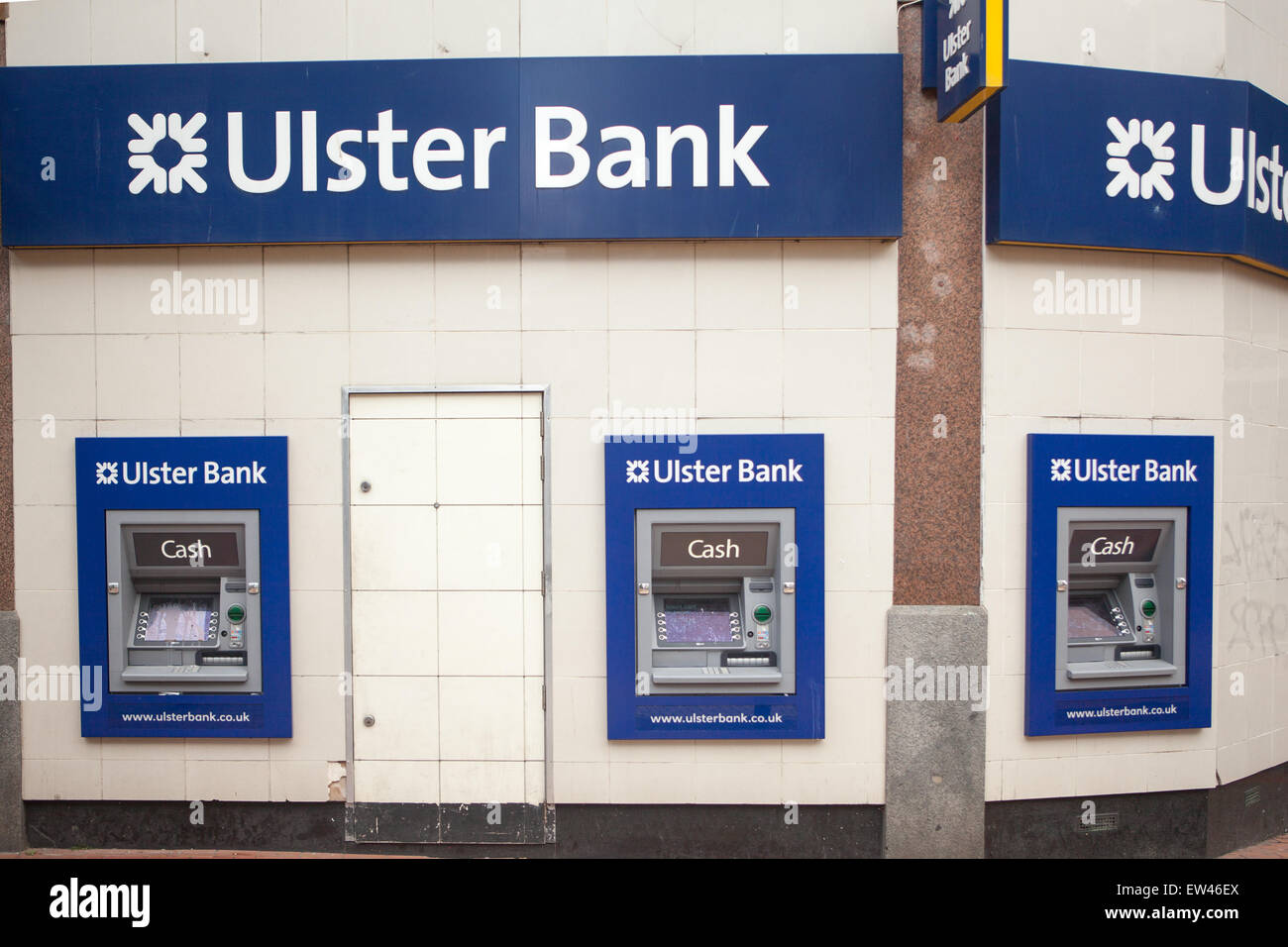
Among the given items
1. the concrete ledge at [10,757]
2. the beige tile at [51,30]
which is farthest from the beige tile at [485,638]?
the beige tile at [51,30]

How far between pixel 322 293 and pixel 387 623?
6.34 feet

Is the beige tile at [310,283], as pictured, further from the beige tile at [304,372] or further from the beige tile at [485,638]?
the beige tile at [485,638]

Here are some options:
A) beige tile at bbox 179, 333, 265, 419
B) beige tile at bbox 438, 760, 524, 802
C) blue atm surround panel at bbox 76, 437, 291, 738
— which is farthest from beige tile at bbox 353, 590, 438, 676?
beige tile at bbox 179, 333, 265, 419

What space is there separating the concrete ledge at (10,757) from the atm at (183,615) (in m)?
0.62

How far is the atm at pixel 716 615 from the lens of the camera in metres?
4.39

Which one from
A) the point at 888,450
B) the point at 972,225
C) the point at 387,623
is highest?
the point at 972,225

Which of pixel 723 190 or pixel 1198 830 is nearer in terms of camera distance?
pixel 723 190

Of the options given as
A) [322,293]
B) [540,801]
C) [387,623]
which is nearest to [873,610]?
[540,801]

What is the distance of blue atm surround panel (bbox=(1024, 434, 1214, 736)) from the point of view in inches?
176

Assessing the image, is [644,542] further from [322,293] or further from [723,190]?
[322,293]

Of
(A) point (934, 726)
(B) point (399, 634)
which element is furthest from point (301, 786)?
(A) point (934, 726)

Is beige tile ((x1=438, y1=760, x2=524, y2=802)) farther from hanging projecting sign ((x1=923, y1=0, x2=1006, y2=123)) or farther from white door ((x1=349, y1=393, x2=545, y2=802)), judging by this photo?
hanging projecting sign ((x1=923, y1=0, x2=1006, y2=123))

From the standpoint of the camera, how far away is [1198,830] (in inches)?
183

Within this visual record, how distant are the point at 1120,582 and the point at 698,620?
2548 millimetres
